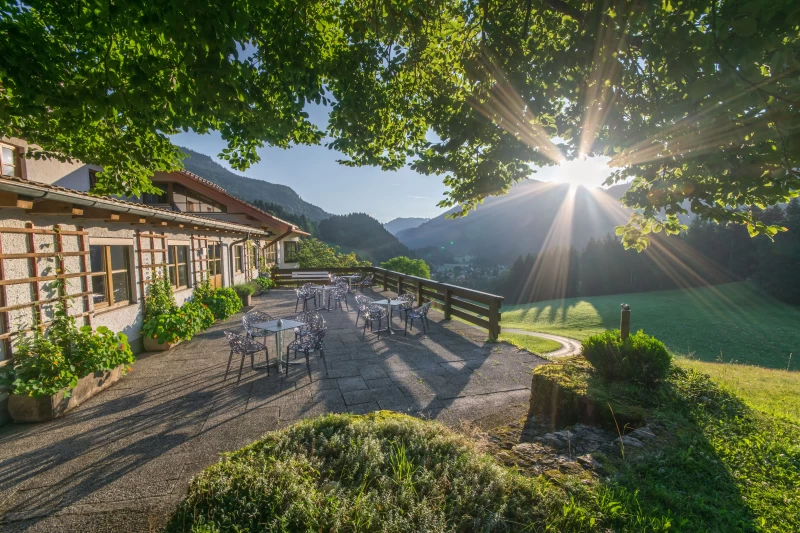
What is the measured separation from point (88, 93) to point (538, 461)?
15.9 ft

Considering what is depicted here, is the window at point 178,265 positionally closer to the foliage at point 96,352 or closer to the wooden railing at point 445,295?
the foliage at point 96,352

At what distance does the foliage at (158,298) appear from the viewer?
22.5ft

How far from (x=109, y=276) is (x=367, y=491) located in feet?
20.4

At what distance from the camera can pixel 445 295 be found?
30.7ft

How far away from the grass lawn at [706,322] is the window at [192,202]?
16964mm

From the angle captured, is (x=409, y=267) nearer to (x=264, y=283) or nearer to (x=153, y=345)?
(x=264, y=283)

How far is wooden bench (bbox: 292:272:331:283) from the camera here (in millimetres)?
15924

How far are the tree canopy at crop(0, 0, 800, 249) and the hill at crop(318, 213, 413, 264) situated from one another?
5318cm

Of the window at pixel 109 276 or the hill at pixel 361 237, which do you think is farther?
the hill at pixel 361 237

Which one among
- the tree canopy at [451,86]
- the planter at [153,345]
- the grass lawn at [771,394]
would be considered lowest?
the grass lawn at [771,394]

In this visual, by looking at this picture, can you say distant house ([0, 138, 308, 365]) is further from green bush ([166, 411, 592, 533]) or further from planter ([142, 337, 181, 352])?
green bush ([166, 411, 592, 533])

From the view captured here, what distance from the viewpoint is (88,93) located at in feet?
9.87

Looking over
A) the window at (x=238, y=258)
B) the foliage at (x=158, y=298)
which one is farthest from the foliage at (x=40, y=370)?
the window at (x=238, y=258)

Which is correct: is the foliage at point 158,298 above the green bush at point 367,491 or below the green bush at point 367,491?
above
